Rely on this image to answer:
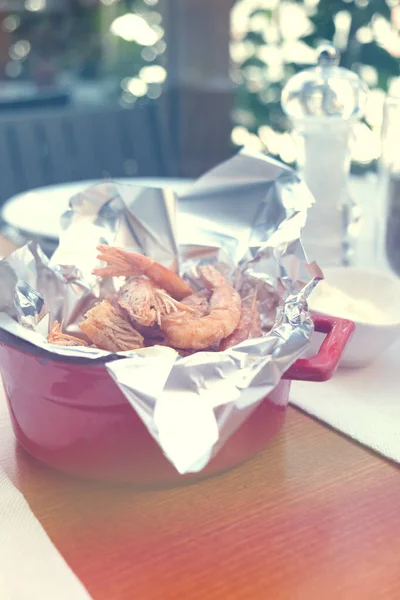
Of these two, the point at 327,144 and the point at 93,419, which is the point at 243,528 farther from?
the point at 327,144

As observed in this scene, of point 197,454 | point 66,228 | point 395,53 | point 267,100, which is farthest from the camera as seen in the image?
point 267,100

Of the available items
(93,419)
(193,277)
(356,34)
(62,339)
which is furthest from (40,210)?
(356,34)

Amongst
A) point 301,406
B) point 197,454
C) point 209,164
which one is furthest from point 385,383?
point 209,164

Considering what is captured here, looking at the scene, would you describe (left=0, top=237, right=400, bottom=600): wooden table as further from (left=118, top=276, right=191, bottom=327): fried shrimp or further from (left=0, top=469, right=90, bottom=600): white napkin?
(left=118, top=276, right=191, bottom=327): fried shrimp

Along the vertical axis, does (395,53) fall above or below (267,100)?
above

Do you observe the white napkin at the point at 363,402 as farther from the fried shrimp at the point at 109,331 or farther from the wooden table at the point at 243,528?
the fried shrimp at the point at 109,331

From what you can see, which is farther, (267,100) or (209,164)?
(209,164)

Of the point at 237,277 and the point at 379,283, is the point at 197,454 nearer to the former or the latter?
the point at 237,277
